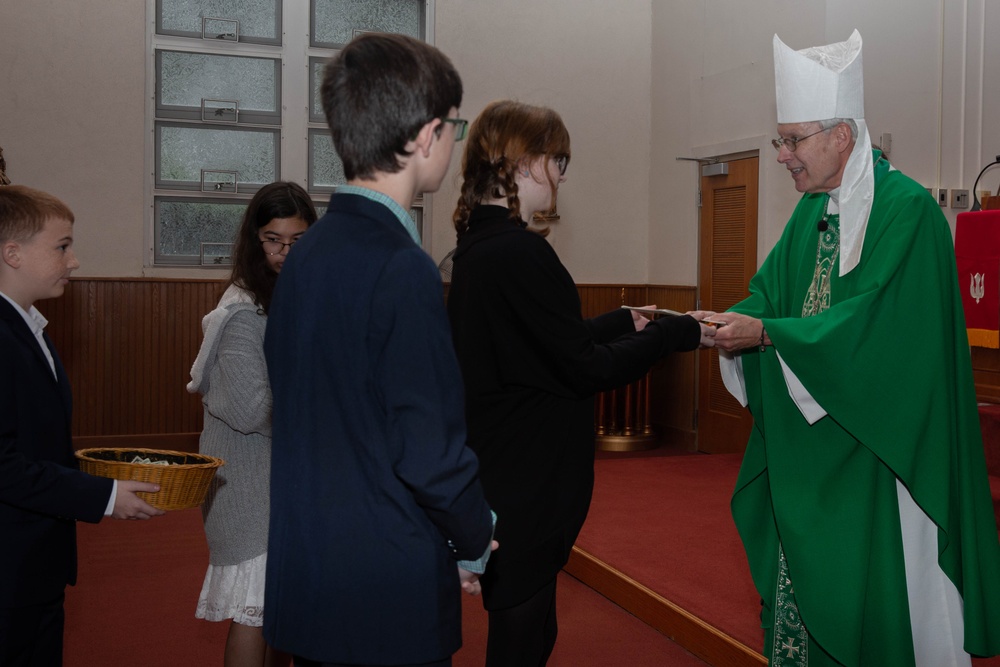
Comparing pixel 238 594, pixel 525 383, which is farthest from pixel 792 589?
pixel 238 594

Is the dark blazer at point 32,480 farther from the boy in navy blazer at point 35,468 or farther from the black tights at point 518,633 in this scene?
the black tights at point 518,633

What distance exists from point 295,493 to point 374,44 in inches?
22.8

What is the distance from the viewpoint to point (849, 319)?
2.13 m

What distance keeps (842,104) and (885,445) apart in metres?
0.81

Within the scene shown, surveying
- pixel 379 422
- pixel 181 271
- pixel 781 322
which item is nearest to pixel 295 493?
pixel 379 422

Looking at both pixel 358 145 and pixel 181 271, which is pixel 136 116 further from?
pixel 358 145

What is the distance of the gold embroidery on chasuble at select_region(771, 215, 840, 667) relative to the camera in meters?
2.36

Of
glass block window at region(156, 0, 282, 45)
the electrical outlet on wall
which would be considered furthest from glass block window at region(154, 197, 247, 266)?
the electrical outlet on wall

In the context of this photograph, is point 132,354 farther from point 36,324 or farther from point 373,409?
point 373,409

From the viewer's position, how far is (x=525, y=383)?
5.82ft

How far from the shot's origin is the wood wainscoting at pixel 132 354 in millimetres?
6371

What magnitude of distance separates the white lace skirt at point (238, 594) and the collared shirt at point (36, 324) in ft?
1.76

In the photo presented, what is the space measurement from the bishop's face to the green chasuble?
108 mm

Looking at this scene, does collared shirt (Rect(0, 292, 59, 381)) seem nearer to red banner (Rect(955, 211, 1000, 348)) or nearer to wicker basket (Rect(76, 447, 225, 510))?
wicker basket (Rect(76, 447, 225, 510))
